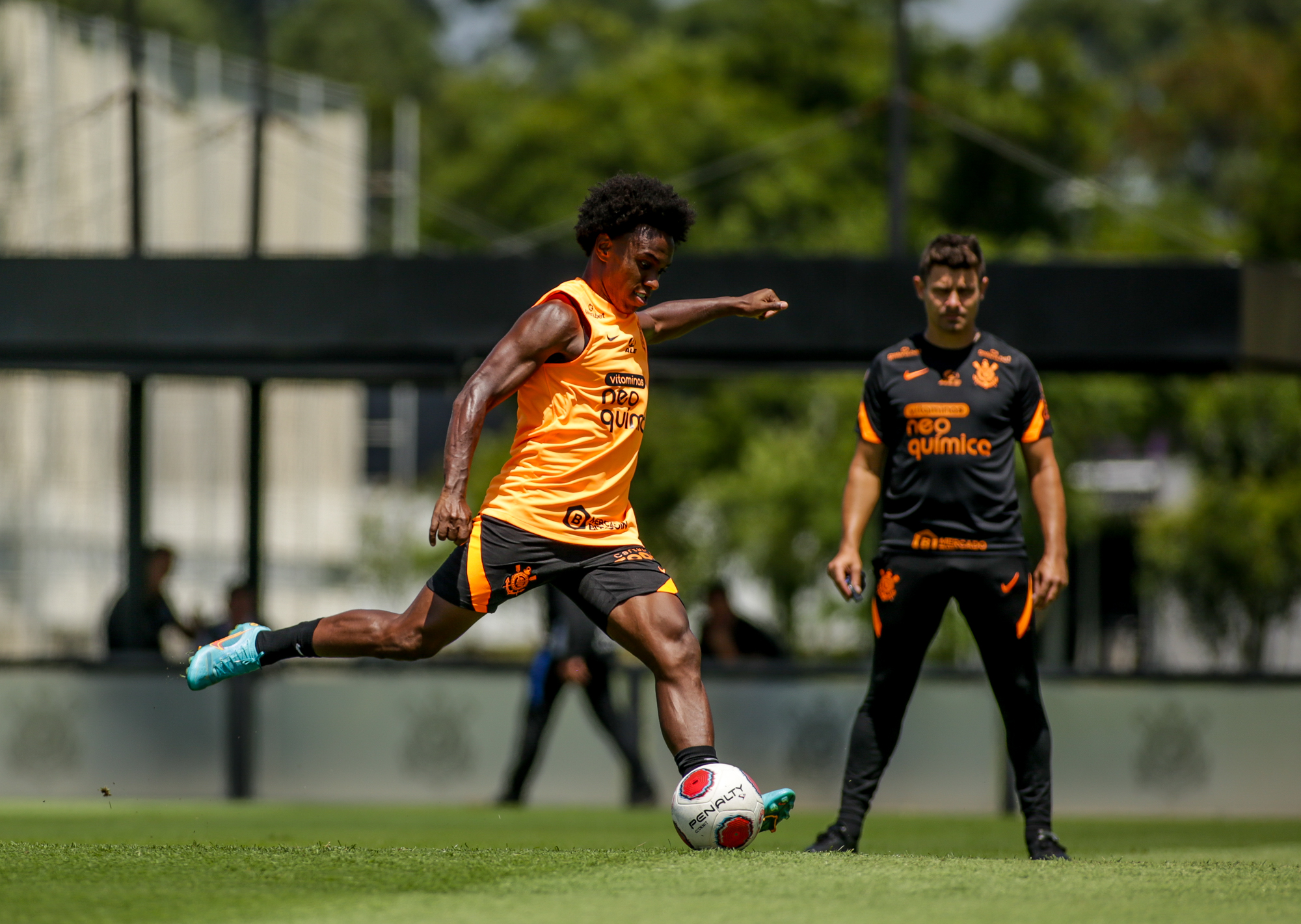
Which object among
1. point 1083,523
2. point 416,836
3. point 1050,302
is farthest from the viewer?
point 1083,523

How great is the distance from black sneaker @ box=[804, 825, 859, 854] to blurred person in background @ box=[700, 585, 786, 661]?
6.20 meters

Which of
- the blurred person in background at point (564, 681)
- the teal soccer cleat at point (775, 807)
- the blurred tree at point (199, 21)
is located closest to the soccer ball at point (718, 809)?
the teal soccer cleat at point (775, 807)

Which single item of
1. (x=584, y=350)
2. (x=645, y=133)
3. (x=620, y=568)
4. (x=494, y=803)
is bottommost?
(x=494, y=803)

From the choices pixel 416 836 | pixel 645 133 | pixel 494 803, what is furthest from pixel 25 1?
pixel 416 836

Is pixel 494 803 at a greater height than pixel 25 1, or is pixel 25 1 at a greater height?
pixel 25 1

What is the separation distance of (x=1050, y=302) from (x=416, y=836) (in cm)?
503

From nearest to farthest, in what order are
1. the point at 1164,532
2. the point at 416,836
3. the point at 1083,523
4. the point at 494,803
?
the point at 416,836 → the point at 494,803 → the point at 1083,523 → the point at 1164,532

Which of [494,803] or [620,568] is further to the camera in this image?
[494,803]

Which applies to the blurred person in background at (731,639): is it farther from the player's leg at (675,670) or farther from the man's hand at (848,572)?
the player's leg at (675,670)

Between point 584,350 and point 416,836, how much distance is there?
132 inches

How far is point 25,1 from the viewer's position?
85.4ft

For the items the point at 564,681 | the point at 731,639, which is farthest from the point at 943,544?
the point at 731,639

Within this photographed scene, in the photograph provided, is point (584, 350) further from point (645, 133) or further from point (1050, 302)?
point (645, 133)

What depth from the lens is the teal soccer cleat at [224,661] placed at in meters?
5.75
